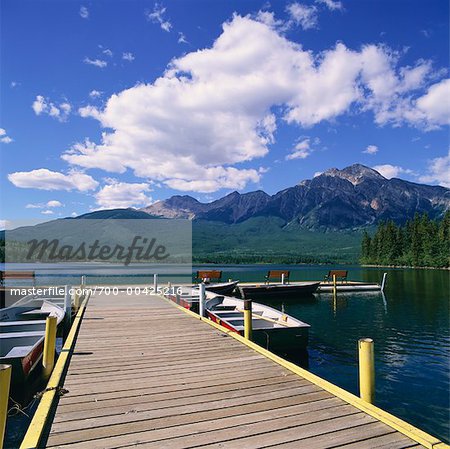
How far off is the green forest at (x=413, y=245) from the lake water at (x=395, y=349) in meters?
68.0

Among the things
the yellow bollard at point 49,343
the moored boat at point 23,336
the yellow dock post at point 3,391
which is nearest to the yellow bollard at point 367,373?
the yellow dock post at point 3,391

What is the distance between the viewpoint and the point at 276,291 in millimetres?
33812

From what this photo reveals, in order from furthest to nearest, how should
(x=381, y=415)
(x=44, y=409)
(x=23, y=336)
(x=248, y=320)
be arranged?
(x=23, y=336) → (x=248, y=320) → (x=44, y=409) → (x=381, y=415)

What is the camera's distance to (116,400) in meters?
5.63

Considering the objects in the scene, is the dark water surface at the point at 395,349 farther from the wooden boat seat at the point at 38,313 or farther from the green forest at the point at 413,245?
the green forest at the point at 413,245

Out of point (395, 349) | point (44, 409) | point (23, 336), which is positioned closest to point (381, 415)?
point (44, 409)

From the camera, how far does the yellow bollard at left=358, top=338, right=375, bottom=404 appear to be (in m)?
5.64

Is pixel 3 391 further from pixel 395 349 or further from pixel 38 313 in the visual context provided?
pixel 38 313

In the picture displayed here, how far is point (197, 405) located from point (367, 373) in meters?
2.72

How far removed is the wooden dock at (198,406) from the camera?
4.38 m

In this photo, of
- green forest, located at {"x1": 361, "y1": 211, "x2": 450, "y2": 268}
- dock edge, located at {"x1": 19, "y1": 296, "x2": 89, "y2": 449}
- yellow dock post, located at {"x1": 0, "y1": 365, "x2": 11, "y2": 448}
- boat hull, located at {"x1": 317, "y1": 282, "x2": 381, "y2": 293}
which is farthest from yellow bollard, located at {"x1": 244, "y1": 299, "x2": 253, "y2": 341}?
green forest, located at {"x1": 361, "y1": 211, "x2": 450, "y2": 268}

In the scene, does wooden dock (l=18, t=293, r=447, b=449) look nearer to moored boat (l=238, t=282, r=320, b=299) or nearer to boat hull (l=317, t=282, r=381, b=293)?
moored boat (l=238, t=282, r=320, b=299)

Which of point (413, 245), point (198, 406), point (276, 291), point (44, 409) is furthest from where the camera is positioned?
point (413, 245)

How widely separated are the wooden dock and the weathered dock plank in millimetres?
13
